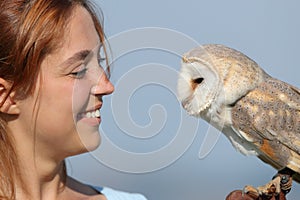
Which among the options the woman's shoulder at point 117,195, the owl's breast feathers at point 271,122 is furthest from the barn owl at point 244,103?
the woman's shoulder at point 117,195

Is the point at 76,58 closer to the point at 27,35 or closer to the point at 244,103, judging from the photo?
the point at 27,35

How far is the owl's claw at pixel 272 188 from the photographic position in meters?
1.24

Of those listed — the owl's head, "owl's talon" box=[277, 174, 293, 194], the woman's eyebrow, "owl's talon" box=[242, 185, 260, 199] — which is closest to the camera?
the woman's eyebrow

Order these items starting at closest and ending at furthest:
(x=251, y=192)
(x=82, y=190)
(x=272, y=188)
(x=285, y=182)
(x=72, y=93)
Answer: (x=72, y=93), (x=82, y=190), (x=251, y=192), (x=272, y=188), (x=285, y=182)

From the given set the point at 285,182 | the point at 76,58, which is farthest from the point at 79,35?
the point at 285,182

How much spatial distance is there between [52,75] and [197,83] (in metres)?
0.70

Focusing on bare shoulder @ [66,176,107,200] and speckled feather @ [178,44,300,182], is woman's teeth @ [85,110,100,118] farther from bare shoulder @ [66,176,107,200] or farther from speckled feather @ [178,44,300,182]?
speckled feather @ [178,44,300,182]

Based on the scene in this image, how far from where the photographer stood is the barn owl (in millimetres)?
1498

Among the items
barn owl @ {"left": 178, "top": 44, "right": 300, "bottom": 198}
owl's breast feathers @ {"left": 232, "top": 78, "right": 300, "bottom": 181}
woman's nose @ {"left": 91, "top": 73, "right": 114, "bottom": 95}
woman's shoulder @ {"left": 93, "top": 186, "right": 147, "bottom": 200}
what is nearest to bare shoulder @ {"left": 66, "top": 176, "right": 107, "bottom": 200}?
woman's shoulder @ {"left": 93, "top": 186, "right": 147, "bottom": 200}

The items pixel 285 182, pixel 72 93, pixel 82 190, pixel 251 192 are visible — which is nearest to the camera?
pixel 72 93

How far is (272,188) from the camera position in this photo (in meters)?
1.34

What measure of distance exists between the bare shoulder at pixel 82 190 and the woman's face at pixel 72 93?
180 mm

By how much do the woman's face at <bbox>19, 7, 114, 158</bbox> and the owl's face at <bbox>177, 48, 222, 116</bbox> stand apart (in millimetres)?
571

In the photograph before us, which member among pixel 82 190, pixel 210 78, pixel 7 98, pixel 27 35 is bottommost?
pixel 82 190
